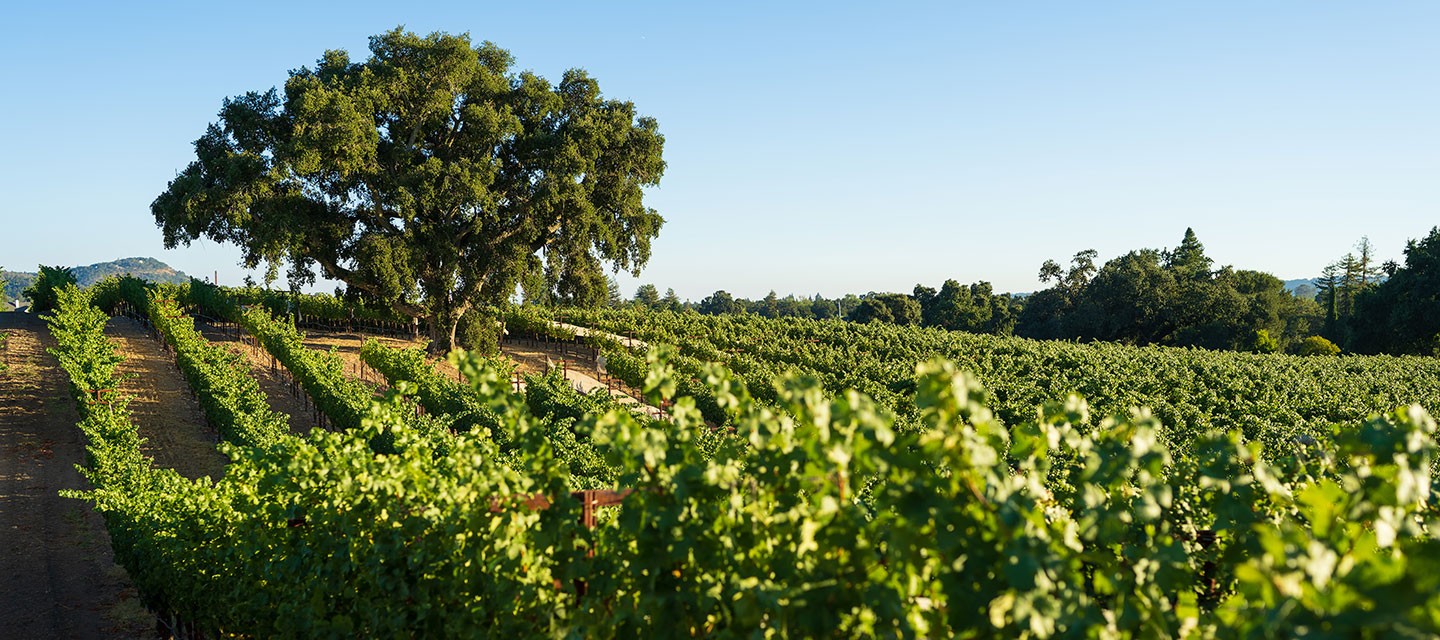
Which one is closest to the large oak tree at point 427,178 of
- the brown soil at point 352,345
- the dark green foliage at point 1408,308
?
the brown soil at point 352,345

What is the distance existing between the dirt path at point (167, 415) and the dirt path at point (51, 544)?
1295 mm

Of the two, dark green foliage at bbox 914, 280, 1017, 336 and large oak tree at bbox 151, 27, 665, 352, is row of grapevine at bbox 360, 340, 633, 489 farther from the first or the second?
dark green foliage at bbox 914, 280, 1017, 336

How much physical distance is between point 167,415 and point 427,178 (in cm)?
888

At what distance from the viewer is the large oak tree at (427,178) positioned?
21906 millimetres

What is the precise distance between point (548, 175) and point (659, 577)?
21.8 m

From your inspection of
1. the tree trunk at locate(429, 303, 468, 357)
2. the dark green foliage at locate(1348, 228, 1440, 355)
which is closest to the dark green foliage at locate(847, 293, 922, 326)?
the dark green foliage at locate(1348, 228, 1440, 355)

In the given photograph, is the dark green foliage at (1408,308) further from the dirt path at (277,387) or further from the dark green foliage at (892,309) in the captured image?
the dirt path at (277,387)

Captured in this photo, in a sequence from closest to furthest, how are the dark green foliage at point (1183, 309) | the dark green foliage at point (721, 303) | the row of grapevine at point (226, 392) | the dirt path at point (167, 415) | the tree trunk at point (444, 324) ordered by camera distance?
the row of grapevine at point (226, 392) → the dirt path at point (167, 415) → the tree trunk at point (444, 324) → the dark green foliage at point (1183, 309) → the dark green foliage at point (721, 303)

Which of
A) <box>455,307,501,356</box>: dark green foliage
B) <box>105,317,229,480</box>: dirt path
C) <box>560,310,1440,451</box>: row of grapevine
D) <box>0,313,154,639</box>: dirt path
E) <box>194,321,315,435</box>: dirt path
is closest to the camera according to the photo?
<box>0,313,154,639</box>: dirt path

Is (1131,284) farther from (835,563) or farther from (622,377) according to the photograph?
(835,563)

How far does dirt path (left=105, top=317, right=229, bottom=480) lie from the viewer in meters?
15.6

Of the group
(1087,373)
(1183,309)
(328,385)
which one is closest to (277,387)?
(328,385)

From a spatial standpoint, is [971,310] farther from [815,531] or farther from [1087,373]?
[815,531]

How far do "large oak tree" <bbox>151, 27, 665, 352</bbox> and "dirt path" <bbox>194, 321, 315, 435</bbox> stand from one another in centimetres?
343
